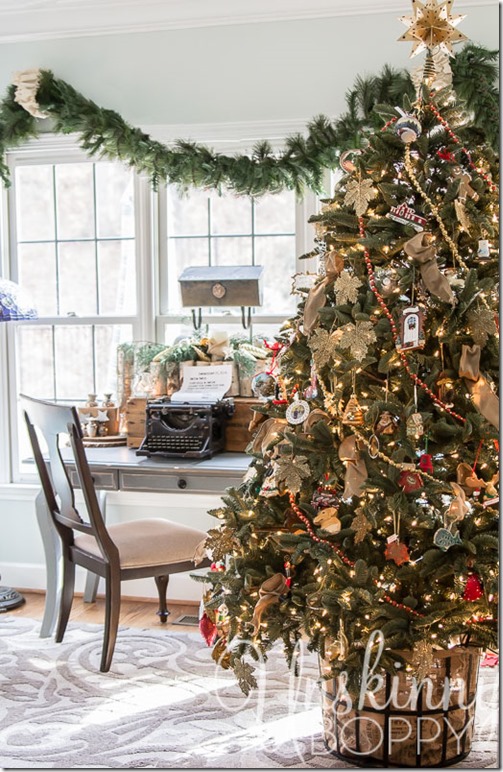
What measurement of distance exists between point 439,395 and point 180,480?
1689mm

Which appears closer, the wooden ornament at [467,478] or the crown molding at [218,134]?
the wooden ornament at [467,478]

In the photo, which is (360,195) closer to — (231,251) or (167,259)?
(231,251)

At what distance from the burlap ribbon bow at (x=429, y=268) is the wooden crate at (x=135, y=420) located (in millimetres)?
2165

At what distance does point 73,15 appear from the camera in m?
4.45

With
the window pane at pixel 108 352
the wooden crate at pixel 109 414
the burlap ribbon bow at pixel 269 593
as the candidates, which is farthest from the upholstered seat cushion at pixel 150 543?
the window pane at pixel 108 352

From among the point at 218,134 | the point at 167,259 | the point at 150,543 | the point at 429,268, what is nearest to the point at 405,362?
the point at 429,268

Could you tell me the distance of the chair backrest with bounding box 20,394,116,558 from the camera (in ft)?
11.6

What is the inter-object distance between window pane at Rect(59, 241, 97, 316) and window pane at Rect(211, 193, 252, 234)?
0.68 m

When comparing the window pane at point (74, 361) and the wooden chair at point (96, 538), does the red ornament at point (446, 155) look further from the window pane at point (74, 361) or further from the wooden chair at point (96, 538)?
the window pane at point (74, 361)

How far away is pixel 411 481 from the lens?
8.08 ft

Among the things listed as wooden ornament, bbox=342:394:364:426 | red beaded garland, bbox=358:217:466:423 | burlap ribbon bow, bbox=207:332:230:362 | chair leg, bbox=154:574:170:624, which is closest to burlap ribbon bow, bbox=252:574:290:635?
wooden ornament, bbox=342:394:364:426

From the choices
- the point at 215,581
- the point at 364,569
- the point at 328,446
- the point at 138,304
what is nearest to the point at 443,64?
the point at 328,446

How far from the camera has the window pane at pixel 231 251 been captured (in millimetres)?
4586

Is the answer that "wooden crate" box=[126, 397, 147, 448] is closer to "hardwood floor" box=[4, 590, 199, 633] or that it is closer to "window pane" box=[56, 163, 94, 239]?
"hardwood floor" box=[4, 590, 199, 633]
